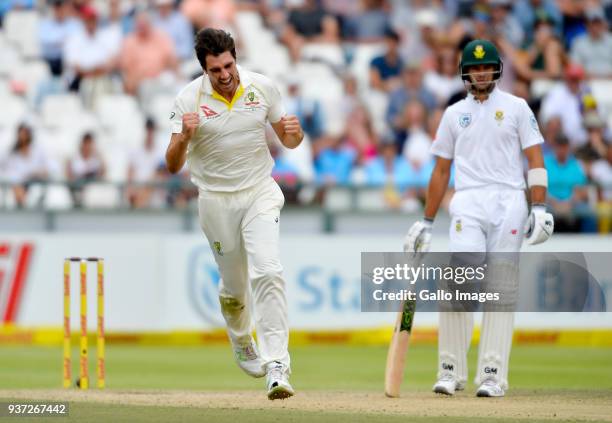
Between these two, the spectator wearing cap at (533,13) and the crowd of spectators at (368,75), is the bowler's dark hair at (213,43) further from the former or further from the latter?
the spectator wearing cap at (533,13)

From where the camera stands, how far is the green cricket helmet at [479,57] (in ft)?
29.8

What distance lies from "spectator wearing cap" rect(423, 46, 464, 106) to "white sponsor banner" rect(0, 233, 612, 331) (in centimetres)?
360

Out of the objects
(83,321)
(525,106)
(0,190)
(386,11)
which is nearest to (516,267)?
(525,106)

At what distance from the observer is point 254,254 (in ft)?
27.9

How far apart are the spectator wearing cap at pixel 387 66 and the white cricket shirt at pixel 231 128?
939 centimetres

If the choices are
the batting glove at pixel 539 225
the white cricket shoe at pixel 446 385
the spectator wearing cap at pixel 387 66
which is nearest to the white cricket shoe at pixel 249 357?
the white cricket shoe at pixel 446 385

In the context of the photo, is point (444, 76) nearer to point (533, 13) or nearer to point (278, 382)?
point (533, 13)

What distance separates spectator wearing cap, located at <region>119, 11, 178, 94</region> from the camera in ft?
58.3

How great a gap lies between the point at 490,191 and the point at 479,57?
854 millimetres

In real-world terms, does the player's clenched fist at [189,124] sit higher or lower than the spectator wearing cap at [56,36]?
lower

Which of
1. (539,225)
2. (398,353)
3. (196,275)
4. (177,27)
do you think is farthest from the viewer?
(177,27)

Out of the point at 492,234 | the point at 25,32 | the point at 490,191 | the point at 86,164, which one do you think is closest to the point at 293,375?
the point at 492,234

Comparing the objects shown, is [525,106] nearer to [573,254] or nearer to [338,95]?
[573,254]

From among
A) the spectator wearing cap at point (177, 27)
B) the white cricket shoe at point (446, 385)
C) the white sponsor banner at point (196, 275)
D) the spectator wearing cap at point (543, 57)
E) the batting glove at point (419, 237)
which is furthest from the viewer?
the spectator wearing cap at point (177, 27)
